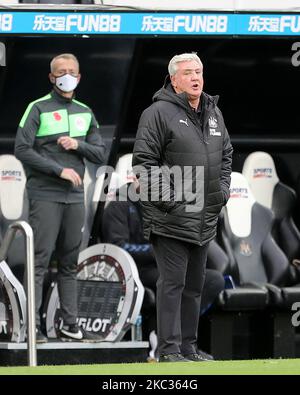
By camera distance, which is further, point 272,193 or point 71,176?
point 272,193

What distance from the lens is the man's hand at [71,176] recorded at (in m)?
11.6

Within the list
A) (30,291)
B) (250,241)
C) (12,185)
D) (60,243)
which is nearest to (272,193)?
(250,241)

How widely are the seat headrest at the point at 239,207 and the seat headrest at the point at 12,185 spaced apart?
1733mm

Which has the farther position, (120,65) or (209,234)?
(120,65)

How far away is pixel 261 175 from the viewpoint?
13.5 metres

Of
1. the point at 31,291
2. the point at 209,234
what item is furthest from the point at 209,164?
the point at 31,291

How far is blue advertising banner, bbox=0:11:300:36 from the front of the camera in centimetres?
1147

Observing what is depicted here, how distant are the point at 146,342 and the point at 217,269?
38.4 inches

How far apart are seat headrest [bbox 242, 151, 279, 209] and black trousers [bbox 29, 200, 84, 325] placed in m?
2.04

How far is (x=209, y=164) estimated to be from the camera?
9.75 metres

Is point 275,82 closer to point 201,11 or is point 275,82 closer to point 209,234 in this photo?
point 201,11

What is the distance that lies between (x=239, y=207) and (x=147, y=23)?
2.29 meters

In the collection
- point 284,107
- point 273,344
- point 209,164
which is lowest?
point 273,344

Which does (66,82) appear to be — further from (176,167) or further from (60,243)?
(176,167)
